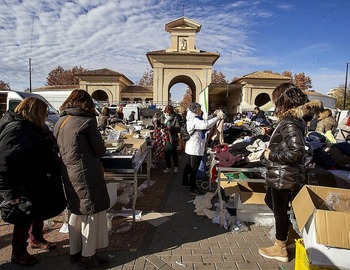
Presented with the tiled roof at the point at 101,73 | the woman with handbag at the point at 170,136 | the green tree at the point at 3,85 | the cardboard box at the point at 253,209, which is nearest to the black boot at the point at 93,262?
the cardboard box at the point at 253,209

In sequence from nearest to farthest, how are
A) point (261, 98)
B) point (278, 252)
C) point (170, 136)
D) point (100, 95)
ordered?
point (278, 252) < point (170, 136) < point (261, 98) < point (100, 95)

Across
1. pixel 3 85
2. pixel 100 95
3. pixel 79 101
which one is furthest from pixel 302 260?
pixel 3 85

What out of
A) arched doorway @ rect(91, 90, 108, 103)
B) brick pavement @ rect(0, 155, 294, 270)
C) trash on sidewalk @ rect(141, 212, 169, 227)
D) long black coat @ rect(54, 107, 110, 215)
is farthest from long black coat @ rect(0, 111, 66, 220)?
arched doorway @ rect(91, 90, 108, 103)

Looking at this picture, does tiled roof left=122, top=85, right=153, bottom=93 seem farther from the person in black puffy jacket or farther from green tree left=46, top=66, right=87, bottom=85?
the person in black puffy jacket

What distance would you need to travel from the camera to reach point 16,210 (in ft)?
8.73

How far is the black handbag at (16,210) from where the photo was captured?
2643mm

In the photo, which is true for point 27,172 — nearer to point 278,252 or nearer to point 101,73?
point 278,252

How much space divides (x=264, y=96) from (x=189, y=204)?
38277 millimetres

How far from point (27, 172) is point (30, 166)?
0.21 ft

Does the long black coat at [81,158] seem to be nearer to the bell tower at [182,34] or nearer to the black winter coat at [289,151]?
the black winter coat at [289,151]

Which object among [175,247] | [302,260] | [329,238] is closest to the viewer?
[329,238]

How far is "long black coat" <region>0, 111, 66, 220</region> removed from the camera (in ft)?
8.50

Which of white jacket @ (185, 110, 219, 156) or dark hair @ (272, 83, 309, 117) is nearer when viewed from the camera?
dark hair @ (272, 83, 309, 117)

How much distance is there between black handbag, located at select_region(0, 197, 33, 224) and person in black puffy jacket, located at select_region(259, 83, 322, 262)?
251cm
